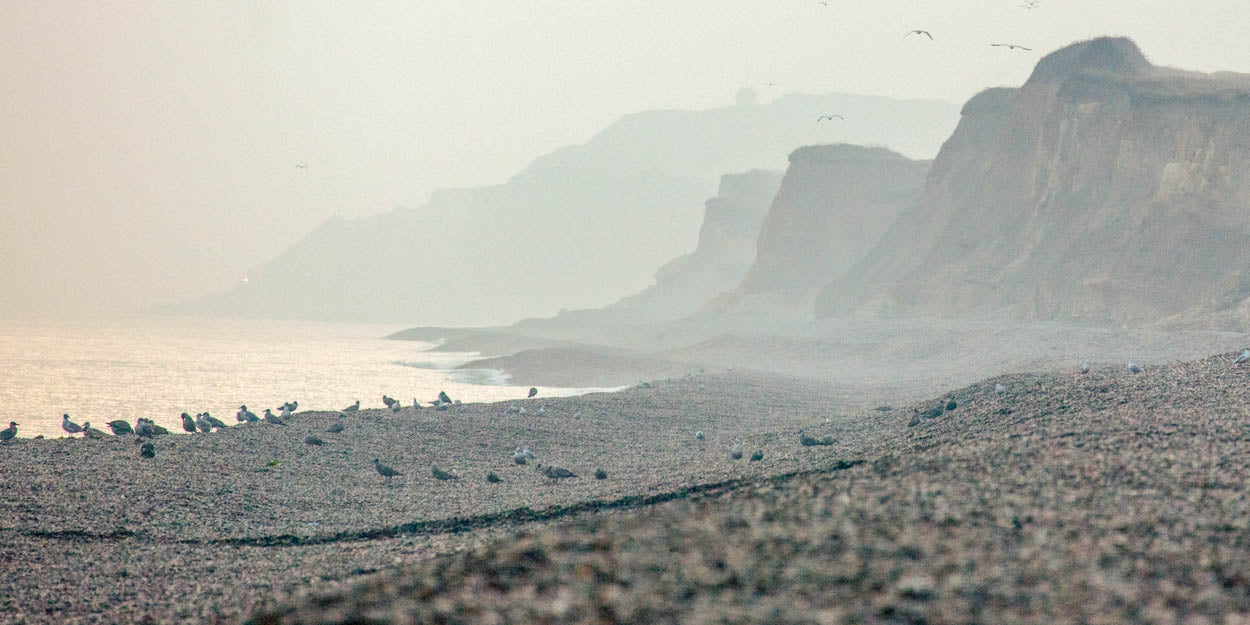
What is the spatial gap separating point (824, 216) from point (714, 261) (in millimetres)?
44093

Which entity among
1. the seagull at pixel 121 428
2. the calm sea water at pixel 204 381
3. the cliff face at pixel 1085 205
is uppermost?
the cliff face at pixel 1085 205

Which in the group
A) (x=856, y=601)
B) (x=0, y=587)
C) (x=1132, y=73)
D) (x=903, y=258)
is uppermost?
(x=1132, y=73)

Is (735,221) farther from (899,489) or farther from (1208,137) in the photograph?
(899,489)

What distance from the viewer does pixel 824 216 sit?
333 feet

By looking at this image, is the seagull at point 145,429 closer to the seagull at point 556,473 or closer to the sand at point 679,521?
the sand at point 679,521

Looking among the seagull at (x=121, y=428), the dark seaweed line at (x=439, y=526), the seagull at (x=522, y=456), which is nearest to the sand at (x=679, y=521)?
the dark seaweed line at (x=439, y=526)

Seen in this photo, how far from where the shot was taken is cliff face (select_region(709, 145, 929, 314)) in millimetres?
98562

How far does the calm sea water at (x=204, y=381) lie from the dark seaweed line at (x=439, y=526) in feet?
64.2

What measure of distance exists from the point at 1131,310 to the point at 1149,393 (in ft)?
106

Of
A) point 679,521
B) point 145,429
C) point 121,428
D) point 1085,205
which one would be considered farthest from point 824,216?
point 679,521

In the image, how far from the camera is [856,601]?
6.29m

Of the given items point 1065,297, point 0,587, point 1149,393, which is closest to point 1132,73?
point 1065,297

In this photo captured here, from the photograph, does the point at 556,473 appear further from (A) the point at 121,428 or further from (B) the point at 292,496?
(A) the point at 121,428

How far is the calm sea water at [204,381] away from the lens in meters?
38.7
